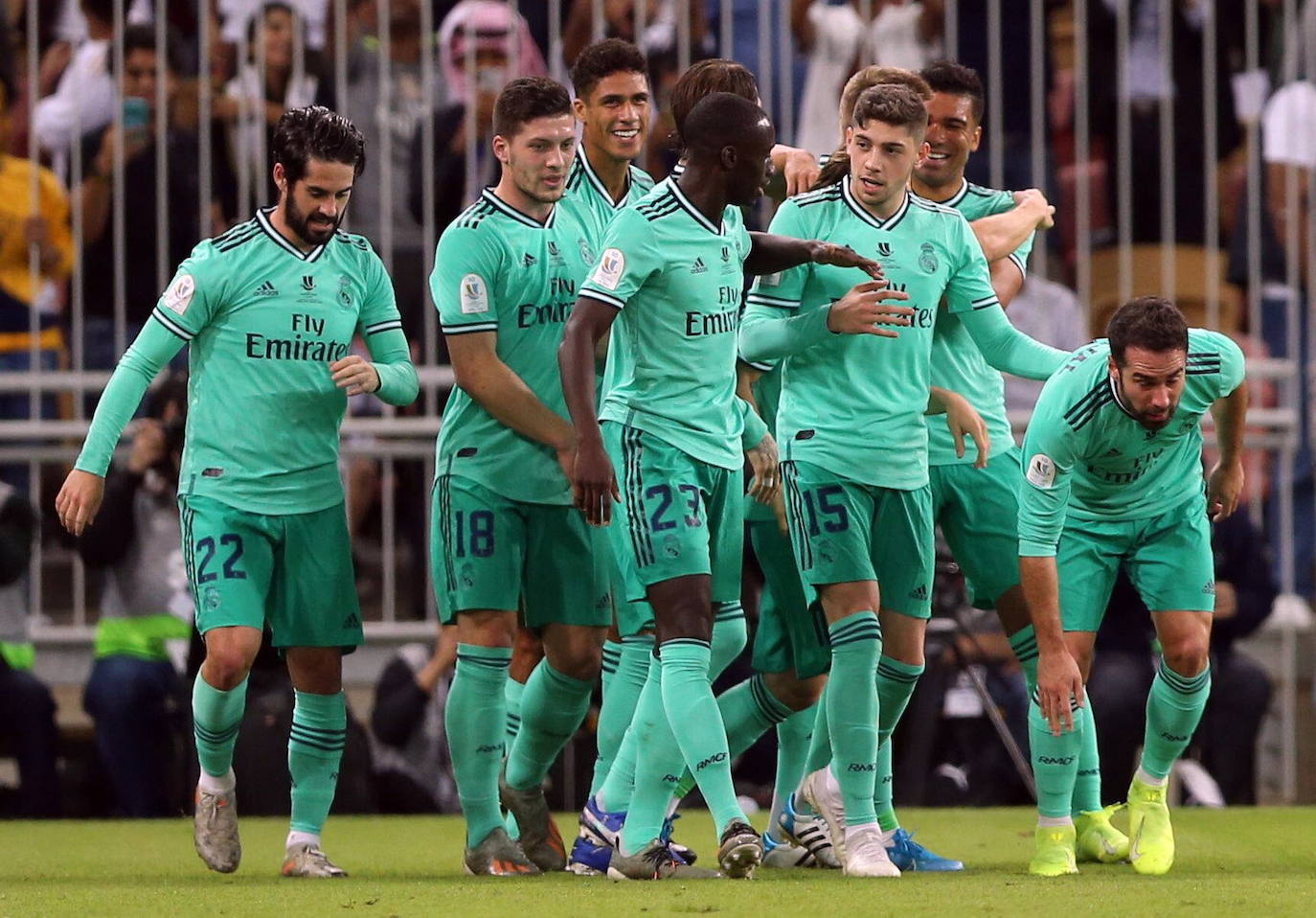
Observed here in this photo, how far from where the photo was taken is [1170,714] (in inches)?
238

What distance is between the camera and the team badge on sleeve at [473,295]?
572cm

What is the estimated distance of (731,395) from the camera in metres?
5.56

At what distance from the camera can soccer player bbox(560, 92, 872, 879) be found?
17.2ft

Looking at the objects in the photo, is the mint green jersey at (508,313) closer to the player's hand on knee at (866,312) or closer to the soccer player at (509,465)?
the soccer player at (509,465)

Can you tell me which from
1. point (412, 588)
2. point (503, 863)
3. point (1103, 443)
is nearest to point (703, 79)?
point (1103, 443)

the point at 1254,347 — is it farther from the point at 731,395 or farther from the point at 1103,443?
the point at 731,395

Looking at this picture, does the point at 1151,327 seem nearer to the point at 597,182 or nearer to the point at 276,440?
the point at 597,182

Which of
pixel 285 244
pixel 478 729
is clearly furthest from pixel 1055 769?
pixel 285 244

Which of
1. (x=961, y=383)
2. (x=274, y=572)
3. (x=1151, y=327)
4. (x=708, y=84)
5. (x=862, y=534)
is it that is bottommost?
(x=274, y=572)

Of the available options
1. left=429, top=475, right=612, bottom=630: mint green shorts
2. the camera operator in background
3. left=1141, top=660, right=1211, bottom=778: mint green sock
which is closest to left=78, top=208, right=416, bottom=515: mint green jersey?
left=429, top=475, right=612, bottom=630: mint green shorts

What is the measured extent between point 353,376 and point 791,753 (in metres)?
1.69

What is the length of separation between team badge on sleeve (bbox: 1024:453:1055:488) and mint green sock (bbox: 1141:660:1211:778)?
2.59 feet

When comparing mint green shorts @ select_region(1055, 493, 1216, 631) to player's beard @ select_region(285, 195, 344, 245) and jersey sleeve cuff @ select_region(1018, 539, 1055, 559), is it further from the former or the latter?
player's beard @ select_region(285, 195, 344, 245)

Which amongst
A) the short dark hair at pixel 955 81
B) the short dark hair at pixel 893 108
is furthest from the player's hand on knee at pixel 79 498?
the short dark hair at pixel 955 81
